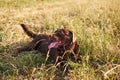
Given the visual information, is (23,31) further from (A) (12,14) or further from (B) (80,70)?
(B) (80,70)

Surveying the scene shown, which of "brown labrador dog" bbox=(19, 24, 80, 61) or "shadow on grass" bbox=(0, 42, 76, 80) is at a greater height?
"brown labrador dog" bbox=(19, 24, 80, 61)

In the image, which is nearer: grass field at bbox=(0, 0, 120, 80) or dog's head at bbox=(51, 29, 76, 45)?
grass field at bbox=(0, 0, 120, 80)

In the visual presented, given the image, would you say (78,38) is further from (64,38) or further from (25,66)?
(25,66)

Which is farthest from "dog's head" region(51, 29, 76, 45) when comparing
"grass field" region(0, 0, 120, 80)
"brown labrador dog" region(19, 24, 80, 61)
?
"grass field" region(0, 0, 120, 80)

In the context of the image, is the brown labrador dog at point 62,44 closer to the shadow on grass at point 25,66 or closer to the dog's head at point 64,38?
the dog's head at point 64,38

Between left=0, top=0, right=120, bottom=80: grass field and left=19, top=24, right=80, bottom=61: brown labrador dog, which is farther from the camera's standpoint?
left=19, top=24, right=80, bottom=61: brown labrador dog

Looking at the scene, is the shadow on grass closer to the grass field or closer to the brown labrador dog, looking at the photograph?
the grass field

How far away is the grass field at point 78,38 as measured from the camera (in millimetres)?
4410

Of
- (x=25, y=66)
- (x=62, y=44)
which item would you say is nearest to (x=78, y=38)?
(x=62, y=44)

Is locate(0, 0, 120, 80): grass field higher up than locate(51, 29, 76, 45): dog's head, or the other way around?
locate(51, 29, 76, 45): dog's head

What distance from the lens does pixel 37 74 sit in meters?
4.41

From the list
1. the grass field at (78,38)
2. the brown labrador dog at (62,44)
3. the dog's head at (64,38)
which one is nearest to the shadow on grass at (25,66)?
the grass field at (78,38)

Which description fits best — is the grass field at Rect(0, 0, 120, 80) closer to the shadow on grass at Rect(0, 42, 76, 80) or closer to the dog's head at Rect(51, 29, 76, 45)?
the shadow on grass at Rect(0, 42, 76, 80)

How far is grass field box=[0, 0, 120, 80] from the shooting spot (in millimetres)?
4410
